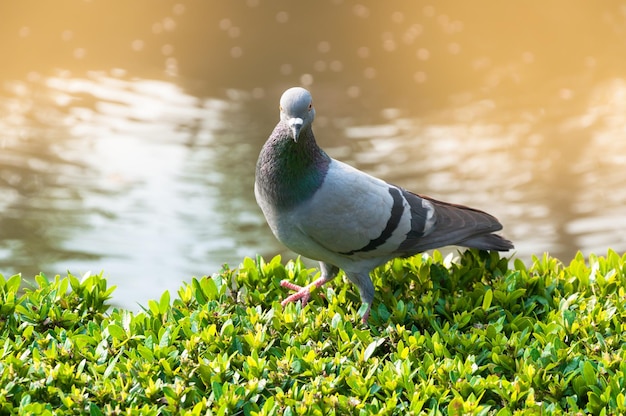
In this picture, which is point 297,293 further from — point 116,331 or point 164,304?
point 116,331

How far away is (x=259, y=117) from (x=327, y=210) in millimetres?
4047

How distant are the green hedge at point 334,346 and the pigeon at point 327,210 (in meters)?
0.18

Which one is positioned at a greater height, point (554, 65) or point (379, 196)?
point (554, 65)

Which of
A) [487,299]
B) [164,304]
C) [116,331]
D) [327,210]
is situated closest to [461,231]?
[487,299]

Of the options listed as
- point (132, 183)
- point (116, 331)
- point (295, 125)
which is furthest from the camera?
point (132, 183)

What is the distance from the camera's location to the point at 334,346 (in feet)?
11.6

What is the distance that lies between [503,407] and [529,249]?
3.29m

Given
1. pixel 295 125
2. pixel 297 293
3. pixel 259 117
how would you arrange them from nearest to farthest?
pixel 295 125, pixel 297 293, pixel 259 117

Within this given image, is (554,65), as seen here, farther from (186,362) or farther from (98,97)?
(186,362)

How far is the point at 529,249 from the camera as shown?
623 centimetres

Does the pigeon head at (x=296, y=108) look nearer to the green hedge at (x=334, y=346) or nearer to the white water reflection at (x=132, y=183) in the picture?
the green hedge at (x=334, y=346)

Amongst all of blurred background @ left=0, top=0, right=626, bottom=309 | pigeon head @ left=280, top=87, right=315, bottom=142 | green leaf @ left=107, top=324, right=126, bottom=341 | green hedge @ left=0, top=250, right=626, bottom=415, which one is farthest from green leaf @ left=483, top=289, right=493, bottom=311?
blurred background @ left=0, top=0, right=626, bottom=309

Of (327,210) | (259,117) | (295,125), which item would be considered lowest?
(327,210)

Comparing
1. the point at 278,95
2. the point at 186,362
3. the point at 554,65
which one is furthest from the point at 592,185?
the point at 186,362
